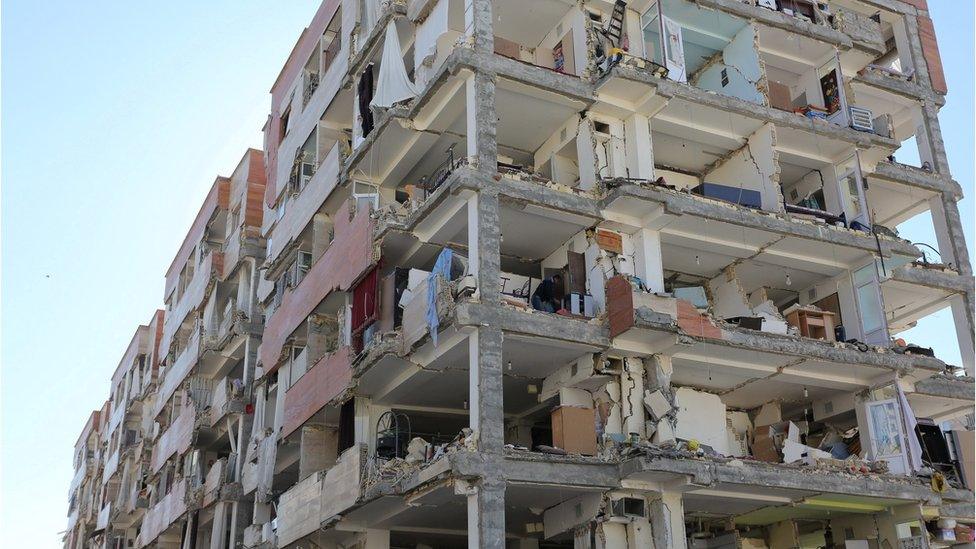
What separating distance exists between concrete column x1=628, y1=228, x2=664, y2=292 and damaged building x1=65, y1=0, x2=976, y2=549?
0.11 meters

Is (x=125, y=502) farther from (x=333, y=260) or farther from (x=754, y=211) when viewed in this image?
(x=754, y=211)

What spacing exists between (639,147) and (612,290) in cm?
597

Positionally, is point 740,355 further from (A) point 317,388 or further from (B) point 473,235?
(A) point 317,388

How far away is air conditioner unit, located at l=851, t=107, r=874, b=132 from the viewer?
3775cm

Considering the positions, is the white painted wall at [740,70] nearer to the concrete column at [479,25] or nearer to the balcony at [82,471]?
the concrete column at [479,25]

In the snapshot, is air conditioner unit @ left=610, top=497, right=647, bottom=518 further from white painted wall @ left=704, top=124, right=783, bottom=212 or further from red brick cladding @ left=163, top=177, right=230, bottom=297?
red brick cladding @ left=163, top=177, right=230, bottom=297

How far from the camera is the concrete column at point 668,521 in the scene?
27438 mm

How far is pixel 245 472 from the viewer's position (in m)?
44.3

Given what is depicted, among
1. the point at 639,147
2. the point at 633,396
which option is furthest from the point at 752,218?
the point at 633,396

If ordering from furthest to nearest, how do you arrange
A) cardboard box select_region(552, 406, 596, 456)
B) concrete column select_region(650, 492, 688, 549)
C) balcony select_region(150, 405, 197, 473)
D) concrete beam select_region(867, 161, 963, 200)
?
balcony select_region(150, 405, 197, 473) → concrete beam select_region(867, 161, 963, 200) → cardboard box select_region(552, 406, 596, 456) → concrete column select_region(650, 492, 688, 549)

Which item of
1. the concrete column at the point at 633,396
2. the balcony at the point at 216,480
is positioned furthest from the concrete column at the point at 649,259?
the balcony at the point at 216,480

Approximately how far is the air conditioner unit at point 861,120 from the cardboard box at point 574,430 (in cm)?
1752

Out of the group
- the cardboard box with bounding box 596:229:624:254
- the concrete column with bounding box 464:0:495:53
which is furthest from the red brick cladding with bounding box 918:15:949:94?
the concrete column with bounding box 464:0:495:53

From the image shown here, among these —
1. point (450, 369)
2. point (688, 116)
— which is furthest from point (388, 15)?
point (450, 369)
